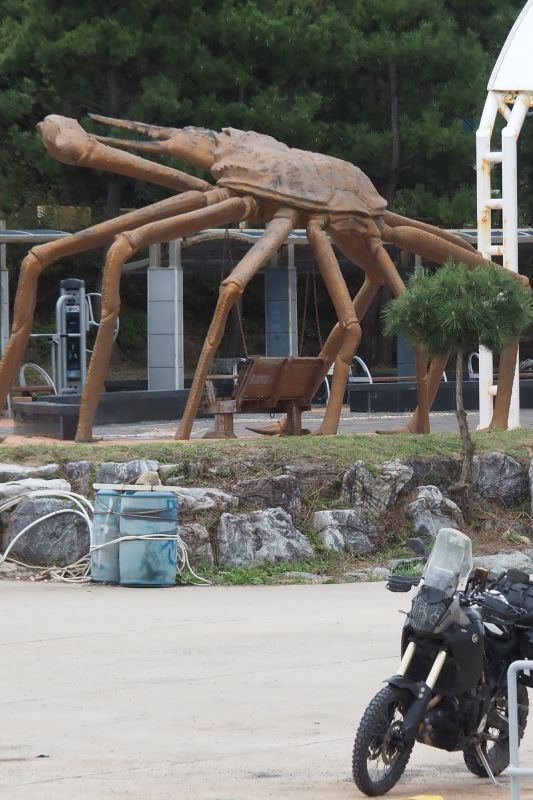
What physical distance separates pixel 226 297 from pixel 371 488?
233 cm

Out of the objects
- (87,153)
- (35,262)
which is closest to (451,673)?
(35,262)

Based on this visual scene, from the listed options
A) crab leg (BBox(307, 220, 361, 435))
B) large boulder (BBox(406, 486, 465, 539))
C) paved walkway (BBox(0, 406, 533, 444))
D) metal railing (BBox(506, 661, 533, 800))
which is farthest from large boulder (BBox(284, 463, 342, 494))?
metal railing (BBox(506, 661, 533, 800))

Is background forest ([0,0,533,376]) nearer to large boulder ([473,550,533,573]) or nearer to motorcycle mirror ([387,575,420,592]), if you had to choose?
large boulder ([473,550,533,573])

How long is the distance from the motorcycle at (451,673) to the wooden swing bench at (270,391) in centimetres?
886

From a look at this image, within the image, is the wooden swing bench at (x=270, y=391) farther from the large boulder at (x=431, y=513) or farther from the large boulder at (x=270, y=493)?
the large boulder at (x=431, y=513)

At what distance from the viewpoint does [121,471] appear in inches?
512

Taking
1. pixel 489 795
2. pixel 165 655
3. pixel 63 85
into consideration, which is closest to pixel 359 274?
pixel 63 85

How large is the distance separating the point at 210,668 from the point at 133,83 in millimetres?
26460

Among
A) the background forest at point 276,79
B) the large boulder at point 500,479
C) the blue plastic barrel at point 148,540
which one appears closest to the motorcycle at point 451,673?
the blue plastic barrel at point 148,540

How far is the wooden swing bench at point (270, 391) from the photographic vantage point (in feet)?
50.0

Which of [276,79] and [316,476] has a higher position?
[276,79]

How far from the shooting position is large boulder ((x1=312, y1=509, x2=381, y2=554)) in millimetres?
13023

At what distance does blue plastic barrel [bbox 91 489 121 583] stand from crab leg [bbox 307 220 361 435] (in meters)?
3.48

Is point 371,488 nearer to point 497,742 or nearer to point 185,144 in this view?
point 185,144
